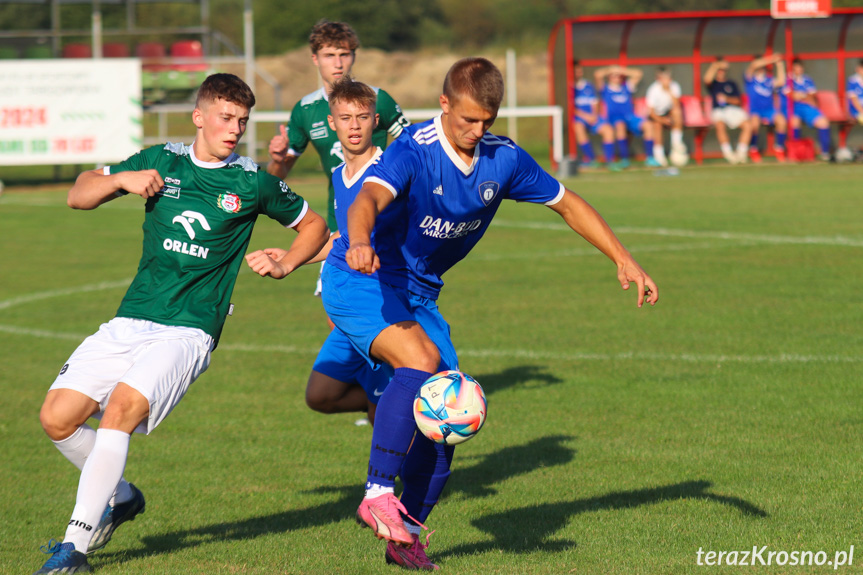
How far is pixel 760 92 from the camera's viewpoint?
88.3 feet

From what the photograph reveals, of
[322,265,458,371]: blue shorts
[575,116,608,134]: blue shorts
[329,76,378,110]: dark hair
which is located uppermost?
[575,116,608,134]: blue shorts

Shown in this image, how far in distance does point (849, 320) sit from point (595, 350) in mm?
2372

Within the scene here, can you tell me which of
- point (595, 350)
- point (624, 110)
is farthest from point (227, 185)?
point (624, 110)

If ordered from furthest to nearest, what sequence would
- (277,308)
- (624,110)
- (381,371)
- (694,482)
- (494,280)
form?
(624,110) → (494,280) → (277,308) → (381,371) → (694,482)

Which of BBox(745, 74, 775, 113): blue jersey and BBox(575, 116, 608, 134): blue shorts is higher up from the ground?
BBox(745, 74, 775, 113): blue jersey

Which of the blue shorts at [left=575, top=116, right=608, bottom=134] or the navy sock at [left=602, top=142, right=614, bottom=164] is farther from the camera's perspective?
the navy sock at [left=602, top=142, right=614, bottom=164]

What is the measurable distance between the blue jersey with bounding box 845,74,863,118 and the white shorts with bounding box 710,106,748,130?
2.83 metres

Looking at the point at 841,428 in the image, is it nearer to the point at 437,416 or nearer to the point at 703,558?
the point at 703,558

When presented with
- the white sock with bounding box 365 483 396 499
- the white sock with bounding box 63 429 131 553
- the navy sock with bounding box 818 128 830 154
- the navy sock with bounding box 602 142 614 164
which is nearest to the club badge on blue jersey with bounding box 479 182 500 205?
the white sock with bounding box 365 483 396 499

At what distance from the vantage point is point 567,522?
4.95 metres

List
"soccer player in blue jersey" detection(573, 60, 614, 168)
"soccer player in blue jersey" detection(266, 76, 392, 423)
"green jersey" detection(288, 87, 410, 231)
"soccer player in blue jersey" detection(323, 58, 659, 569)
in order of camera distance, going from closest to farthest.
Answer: "soccer player in blue jersey" detection(323, 58, 659, 569) < "soccer player in blue jersey" detection(266, 76, 392, 423) < "green jersey" detection(288, 87, 410, 231) < "soccer player in blue jersey" detection(573, 60, 614, 168)

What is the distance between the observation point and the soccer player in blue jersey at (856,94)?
88.9 feet

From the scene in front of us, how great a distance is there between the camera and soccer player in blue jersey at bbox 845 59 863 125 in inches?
1067

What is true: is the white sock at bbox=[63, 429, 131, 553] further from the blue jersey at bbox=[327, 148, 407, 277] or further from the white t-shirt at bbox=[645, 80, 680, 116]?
the white t-shirt at bbox=[645, 80, 680, 116]
